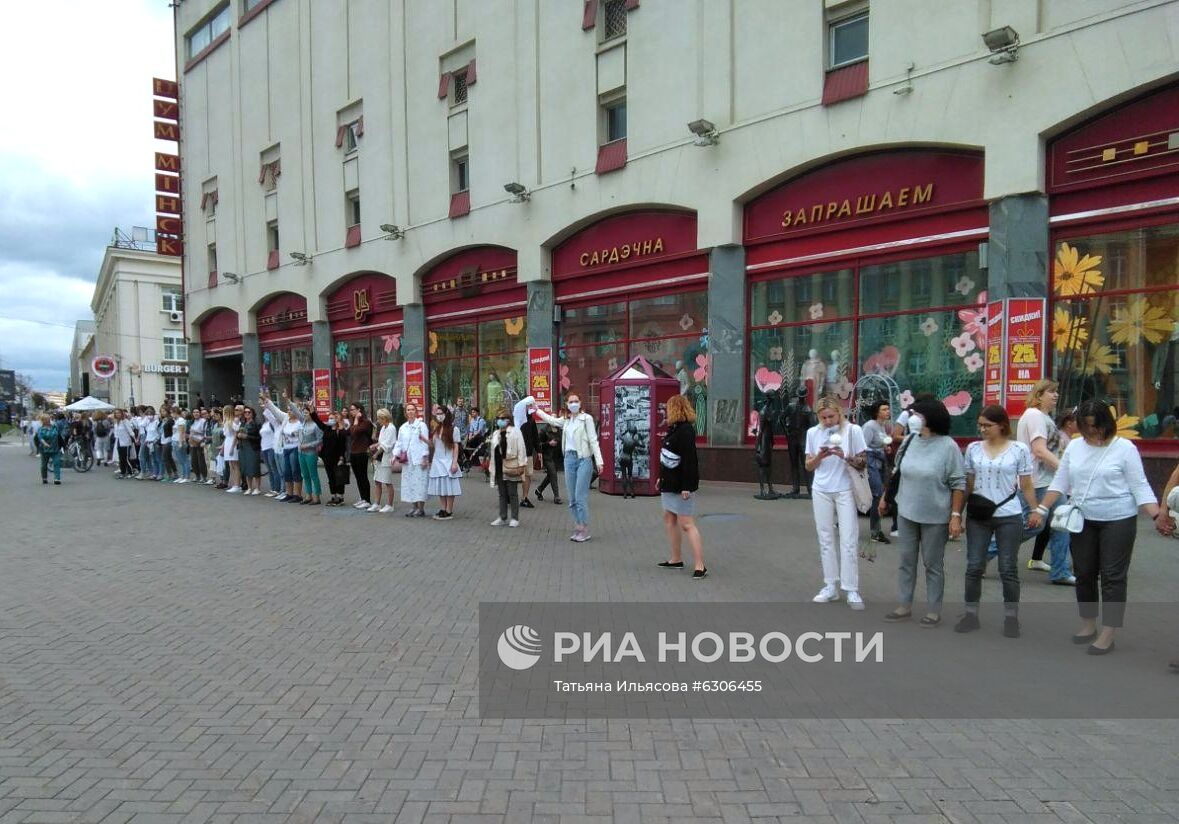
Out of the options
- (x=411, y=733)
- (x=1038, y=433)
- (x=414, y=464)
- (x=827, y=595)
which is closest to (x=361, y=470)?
(x=414, y=464)

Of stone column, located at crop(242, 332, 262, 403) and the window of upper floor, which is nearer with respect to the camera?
stone column, located at crop(242, 332, 262, 403)

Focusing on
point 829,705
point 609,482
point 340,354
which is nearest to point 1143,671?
point 829,705

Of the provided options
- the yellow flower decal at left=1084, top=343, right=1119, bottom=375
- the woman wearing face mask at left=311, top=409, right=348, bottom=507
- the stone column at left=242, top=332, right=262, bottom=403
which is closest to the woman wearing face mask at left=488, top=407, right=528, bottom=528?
the woman wearing face mask at left=311, top=409, right=348, bottom=507

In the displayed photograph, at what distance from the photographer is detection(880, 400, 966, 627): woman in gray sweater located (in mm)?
5574

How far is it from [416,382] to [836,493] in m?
18.1

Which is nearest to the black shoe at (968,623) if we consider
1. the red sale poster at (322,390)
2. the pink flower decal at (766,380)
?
the pink flower decal at (766,380)

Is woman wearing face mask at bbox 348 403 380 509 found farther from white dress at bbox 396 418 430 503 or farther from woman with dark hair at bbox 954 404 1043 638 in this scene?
woman with dark hair at bbox 954 404 1043 638

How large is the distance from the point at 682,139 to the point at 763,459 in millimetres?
7063

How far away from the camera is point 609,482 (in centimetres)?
1409

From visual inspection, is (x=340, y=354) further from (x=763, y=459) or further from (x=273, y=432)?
(x=763, y=459)

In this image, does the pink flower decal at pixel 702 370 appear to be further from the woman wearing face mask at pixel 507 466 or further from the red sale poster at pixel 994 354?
the woman wearing face mask at pixel 507 466

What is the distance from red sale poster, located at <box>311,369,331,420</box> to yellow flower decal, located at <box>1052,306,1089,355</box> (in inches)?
858

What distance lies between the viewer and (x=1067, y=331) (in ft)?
37.8

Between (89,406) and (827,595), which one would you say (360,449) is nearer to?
(827,595)
